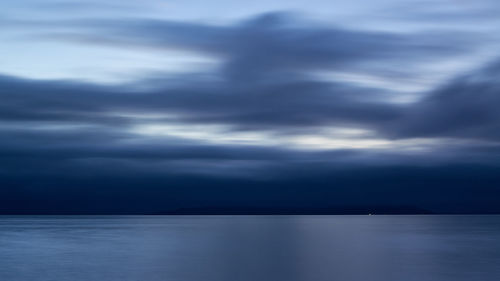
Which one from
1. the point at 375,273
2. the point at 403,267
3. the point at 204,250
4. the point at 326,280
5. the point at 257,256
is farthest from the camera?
the point at 204,250

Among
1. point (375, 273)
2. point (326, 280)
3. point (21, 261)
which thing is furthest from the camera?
point (21, 261)

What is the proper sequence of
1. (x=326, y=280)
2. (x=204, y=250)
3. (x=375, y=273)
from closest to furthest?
(x=326, y=280)
(x=375, y=273)
(x=204, y=250)

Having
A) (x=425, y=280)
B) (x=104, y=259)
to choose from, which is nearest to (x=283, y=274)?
(x=425, y=280)

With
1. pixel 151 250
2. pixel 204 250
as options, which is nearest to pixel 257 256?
pixel 204 250

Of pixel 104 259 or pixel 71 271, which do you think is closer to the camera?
pixel 71 271

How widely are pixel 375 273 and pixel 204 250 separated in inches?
1125

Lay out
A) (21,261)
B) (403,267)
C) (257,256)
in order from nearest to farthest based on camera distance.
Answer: (403,267)
(21,261)
(257,256)

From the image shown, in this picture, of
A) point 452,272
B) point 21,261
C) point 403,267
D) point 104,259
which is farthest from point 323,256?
point 21,261

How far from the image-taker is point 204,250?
7156 cm

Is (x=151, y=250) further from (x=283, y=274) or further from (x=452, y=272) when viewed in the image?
(x=452, y=272)

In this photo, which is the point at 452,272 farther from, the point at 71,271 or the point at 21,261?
the point at 21,261

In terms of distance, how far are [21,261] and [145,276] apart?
16.9m

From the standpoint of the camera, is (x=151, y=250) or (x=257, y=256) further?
(x=151, y=250)

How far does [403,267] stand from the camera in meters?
51.4
